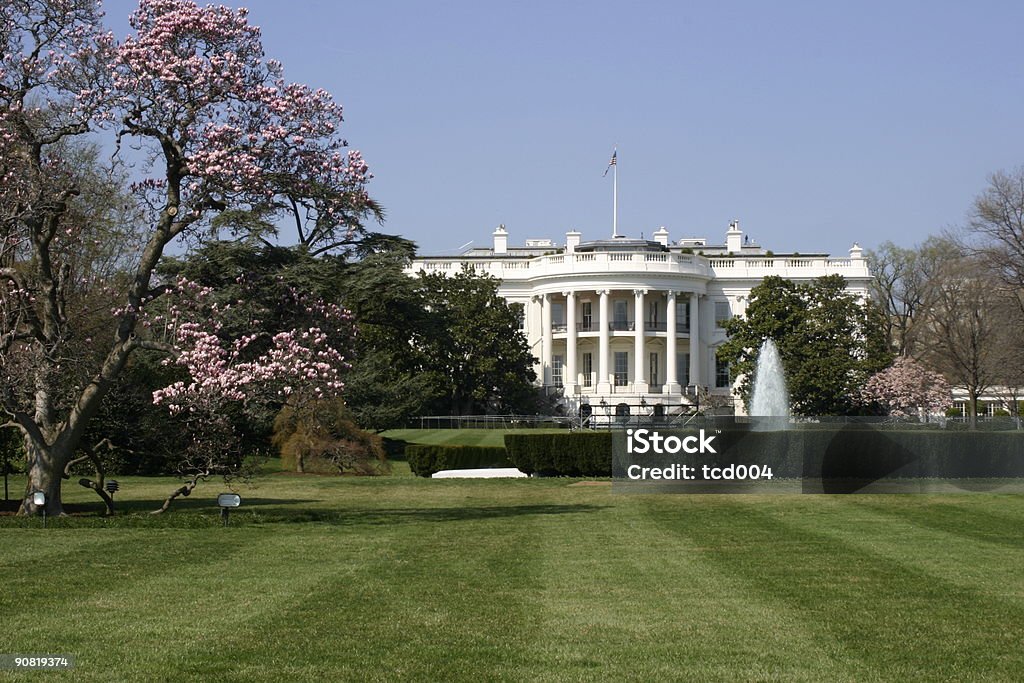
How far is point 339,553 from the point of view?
1608 cm

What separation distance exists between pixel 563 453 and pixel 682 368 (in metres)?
58.9

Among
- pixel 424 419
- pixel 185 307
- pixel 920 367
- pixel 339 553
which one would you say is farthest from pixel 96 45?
pixel 920 367

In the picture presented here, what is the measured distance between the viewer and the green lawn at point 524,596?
9305 mm

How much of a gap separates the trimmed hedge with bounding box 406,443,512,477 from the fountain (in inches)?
353

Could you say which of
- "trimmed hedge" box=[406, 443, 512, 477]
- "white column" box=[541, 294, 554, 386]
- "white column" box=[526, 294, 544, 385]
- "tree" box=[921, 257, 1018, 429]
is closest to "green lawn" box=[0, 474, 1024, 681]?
"trimmed hedge" box=[406, 443, 512, 477]

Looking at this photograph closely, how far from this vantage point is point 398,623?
427 inches

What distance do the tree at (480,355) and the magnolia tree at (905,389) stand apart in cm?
1845

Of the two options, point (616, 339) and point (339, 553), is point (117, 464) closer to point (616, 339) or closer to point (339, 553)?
point (339, 553)

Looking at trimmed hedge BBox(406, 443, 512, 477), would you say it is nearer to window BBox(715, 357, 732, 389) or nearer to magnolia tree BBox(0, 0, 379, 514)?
magnolia tree BBox(0, 0, 379, 514)

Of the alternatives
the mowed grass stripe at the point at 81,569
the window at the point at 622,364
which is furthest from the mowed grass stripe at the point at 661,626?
the window at the point at 622,364

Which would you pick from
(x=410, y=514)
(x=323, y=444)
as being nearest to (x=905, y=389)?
(x=323, y=444)

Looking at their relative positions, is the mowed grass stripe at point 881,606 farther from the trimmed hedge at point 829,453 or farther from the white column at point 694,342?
the white column at point 694,342

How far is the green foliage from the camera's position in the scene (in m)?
38.9

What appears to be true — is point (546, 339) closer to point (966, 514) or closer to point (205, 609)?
point (966, 514)
